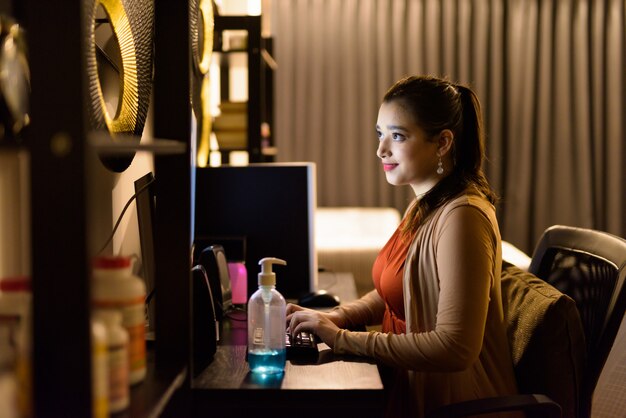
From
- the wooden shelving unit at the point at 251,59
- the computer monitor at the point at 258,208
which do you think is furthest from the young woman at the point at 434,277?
the wooden shelving unit at the point at 251,59

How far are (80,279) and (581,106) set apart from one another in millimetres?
4894

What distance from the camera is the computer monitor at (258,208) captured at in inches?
86.6

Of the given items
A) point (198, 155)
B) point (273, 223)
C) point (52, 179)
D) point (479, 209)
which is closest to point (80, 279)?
point (52, 179)

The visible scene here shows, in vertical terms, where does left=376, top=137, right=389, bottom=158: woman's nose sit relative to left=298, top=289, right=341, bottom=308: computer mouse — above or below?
above

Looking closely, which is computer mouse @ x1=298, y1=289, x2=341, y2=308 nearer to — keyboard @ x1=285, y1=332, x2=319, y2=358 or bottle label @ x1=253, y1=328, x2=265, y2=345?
keyboard @ x1=285, y1=332, x2=319, y2=358

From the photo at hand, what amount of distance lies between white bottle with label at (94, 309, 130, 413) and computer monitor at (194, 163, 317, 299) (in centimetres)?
124

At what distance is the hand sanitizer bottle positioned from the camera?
1.32 meters

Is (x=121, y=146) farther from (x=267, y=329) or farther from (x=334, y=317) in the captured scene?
(x=334, y=317)

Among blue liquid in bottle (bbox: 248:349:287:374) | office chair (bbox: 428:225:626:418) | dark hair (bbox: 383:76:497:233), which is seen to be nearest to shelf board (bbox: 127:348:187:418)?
blue liquid in bottle (bbox: 248:349:287:374)

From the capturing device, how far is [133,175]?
1984 mm

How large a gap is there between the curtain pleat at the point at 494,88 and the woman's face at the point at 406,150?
3.52 m

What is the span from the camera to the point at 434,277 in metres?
1.46

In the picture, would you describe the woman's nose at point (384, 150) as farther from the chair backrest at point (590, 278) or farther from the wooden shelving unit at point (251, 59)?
the wooden shelving unit at point (251, 59)

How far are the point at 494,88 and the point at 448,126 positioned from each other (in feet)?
12.1
